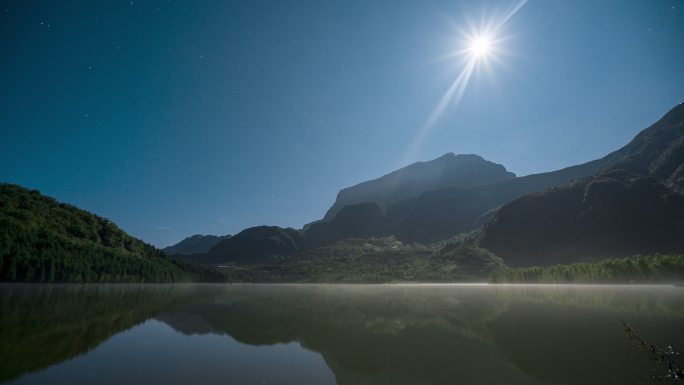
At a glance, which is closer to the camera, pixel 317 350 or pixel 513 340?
pixel 317 350

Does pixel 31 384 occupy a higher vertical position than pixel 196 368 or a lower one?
higher

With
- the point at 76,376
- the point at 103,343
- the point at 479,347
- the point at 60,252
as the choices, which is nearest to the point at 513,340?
the point at 479,347

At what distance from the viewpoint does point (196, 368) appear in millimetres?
19172

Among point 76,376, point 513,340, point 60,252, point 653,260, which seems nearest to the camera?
point 76,376

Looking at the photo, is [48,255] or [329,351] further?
[48,255]

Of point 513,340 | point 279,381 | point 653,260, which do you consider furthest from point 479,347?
point 653,260

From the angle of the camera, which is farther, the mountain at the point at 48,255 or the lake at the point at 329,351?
the mountain at the point at 48,255

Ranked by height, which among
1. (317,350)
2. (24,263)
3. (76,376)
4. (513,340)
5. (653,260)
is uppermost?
(24,263)

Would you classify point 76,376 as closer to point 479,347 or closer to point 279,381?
point 279,381

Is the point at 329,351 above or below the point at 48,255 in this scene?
below

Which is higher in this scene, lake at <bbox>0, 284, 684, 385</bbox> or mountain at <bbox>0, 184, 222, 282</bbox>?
mountain at <bbox>0, 184, 222, 282</bbox>

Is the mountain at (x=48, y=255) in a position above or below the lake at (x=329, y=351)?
above

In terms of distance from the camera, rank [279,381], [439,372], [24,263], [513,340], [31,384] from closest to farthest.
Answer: [31,384]
[279,381]
[439,372]
[513,340]
[24,263]

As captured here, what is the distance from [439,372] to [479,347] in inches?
307
